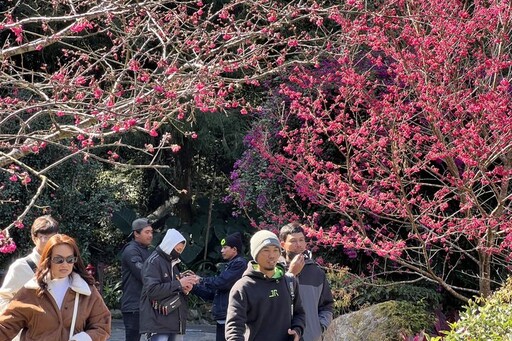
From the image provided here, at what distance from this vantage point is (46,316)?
5.66 meters

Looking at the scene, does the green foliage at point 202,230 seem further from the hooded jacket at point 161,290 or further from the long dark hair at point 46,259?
the long dark hair at point 46,259

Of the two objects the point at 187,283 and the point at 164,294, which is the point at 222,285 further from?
the point at 164,294

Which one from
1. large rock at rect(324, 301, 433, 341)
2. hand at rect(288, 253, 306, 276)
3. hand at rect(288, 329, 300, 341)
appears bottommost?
large rock at rect(324, 301, 433, 341)

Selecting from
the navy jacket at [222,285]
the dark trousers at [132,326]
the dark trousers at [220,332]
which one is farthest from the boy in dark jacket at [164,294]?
the dark trousers at [132,326]

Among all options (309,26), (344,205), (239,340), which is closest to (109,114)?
(239,340)

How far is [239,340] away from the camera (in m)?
6.14

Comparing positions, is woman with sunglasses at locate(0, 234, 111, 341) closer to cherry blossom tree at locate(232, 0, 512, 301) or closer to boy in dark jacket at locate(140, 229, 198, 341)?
boy in dark jacket at locate(140, 229, 198, 341)

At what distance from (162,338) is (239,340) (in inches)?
104

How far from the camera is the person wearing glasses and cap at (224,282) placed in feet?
29.8

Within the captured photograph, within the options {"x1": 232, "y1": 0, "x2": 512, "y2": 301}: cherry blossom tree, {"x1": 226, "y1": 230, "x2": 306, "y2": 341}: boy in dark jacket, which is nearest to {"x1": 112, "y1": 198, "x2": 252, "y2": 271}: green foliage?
{"x1": 232, "y1": 0, "x2": 512, "y2": 301}: cherry blossom tree

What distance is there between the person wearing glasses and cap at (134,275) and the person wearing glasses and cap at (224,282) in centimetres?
72

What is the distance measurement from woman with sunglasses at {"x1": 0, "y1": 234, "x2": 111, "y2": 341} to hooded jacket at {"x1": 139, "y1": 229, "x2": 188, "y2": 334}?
2.61 metres

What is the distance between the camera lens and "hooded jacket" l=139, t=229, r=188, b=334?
8.51 metres

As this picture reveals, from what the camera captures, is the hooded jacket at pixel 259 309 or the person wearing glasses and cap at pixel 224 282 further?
the person wearing glasses and cap at pixel 224 282
